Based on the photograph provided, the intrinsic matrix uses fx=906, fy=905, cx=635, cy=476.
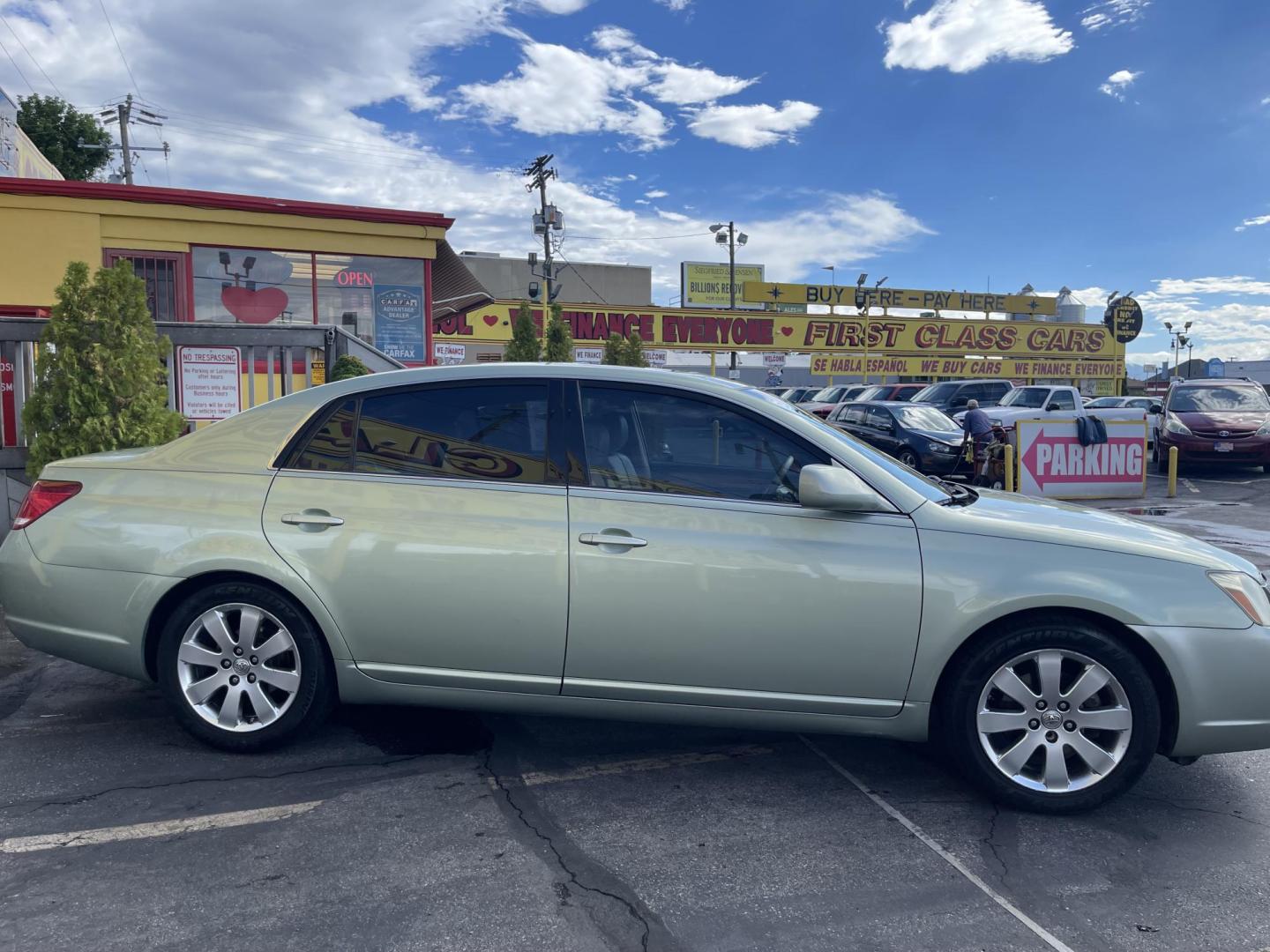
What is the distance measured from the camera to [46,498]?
13.1 feet

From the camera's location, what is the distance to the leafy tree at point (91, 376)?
21.1 feet

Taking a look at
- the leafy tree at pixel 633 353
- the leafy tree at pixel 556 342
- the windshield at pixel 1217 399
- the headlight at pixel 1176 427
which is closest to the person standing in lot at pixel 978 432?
the headlight at pixel 1176 427

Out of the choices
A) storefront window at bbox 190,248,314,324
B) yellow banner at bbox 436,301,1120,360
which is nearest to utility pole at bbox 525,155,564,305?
yellow banner at bbox 436,301,1120,360

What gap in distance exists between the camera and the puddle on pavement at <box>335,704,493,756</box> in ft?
13.0

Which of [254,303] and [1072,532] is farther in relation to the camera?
[254,303]

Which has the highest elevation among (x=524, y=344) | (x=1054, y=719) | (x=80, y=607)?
(x=524, y=344)

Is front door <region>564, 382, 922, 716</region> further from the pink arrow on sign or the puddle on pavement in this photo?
the pink arrow on sign

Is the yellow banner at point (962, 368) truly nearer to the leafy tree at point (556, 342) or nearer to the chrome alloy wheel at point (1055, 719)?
the leafy tree at point (556, 342)

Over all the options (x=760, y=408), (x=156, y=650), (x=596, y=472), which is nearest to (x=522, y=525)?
(x=596, y=472)

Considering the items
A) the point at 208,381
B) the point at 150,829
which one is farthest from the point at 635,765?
the point at 208,381

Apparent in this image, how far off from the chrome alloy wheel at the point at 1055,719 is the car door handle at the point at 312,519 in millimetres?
2637

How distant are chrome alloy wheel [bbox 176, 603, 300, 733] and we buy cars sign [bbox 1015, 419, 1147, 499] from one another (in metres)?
11.3

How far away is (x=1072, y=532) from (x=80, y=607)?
4.05 meters

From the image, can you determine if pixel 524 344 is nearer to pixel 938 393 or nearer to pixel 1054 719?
pixel 938 393
